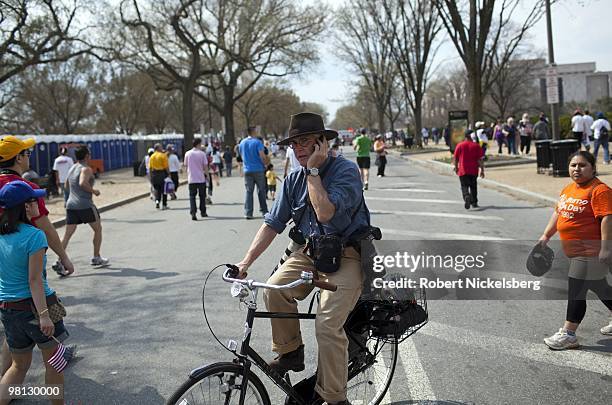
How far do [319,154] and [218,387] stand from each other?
4.41 ft

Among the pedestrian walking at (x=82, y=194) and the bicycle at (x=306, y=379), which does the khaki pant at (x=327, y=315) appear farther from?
the pedestrian walking at (x=82, y=194)

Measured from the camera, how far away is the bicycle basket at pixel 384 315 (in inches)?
141

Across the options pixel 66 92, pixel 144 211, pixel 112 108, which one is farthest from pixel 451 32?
pixel 112 108

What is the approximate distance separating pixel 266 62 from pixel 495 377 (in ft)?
130

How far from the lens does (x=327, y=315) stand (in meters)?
3.31

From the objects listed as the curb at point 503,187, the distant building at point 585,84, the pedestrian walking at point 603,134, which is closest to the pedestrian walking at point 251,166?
the curb at point 503,187

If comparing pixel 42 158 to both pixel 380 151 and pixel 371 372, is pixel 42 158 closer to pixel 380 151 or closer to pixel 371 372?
pixel 380 151

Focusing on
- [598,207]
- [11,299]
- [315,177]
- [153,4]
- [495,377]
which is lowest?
[495,377]

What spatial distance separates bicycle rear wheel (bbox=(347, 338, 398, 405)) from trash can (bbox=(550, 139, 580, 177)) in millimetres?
15073

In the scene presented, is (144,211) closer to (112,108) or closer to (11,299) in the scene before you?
(11,299)

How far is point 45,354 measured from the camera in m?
3.81

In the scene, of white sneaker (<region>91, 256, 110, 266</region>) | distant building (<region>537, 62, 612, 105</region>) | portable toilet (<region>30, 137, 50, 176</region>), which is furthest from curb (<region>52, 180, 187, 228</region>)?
distant building (<region>537, 62, 612, 105</region>)

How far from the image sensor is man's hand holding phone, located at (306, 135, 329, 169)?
133 inches

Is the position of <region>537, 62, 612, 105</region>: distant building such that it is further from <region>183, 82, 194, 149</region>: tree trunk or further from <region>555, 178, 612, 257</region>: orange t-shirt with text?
<region>555, 178, 612, 257</region>: orange t-shirt with text
